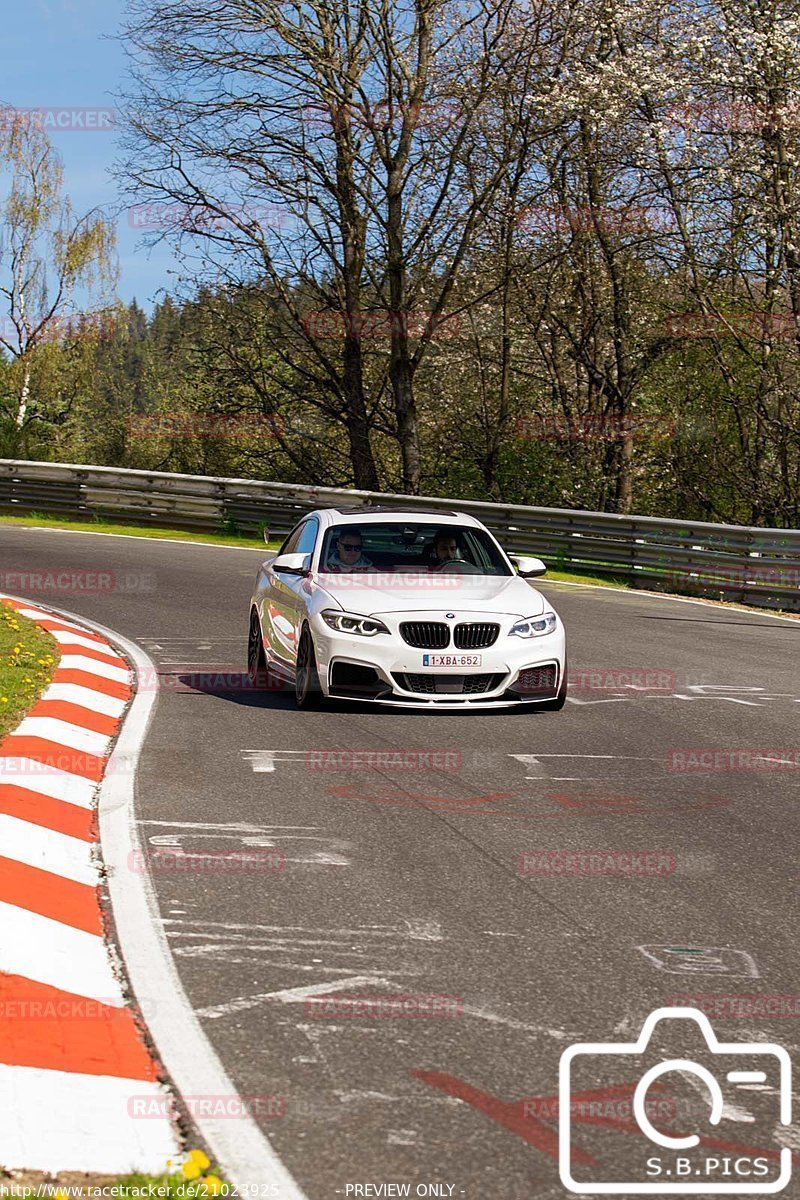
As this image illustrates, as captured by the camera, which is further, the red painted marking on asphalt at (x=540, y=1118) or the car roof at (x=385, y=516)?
the car roof at (x=385, y=516)

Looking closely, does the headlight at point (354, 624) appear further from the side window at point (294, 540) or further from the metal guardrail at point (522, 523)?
the metal guardrail at point (522, 523)

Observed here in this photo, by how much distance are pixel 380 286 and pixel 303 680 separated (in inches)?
952

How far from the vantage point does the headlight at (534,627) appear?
11297 millimetres

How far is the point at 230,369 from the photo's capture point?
35.3 metres

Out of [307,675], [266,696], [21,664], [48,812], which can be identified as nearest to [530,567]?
[307,675]

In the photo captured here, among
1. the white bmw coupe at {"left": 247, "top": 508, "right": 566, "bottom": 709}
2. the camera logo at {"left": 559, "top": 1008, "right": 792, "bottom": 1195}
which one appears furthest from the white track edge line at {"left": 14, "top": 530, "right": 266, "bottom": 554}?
the camera logo at {"left": 559, "top": 1008, "right": 792, "bottom": 1195}

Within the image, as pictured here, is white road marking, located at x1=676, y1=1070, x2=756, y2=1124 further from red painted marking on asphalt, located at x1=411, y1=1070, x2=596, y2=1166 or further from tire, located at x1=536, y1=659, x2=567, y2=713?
tire, located at x1=536, y1=659, x2=567, y2=713

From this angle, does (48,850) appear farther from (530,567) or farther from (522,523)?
(522,523)

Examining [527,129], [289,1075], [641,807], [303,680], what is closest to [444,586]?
[303,680]

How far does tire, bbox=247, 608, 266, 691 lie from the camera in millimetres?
12938

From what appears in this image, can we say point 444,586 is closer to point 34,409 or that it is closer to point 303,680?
point 303,680

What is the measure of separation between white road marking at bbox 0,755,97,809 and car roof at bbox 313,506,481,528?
14.5 ft

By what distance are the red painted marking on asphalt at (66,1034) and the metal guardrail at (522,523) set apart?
38.6 feet

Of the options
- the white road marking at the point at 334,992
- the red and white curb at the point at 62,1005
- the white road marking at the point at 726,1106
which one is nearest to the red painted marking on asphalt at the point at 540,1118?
the white road marking at the point at 726,1106
